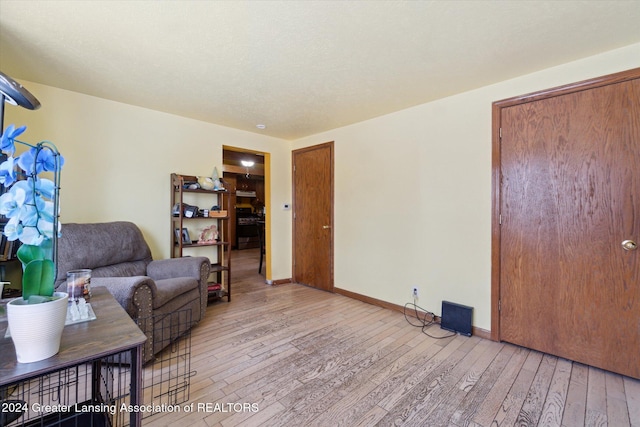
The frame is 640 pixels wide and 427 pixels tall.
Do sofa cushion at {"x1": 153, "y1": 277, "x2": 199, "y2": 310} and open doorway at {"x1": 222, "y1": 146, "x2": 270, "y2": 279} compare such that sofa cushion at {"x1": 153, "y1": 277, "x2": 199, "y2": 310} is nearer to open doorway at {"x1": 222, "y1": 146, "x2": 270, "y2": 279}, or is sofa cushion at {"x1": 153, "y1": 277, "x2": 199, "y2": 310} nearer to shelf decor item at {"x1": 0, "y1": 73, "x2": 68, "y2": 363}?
shelf decor item at {"x1": 0, "y1": 73, "x2": 68, "y2": 363}

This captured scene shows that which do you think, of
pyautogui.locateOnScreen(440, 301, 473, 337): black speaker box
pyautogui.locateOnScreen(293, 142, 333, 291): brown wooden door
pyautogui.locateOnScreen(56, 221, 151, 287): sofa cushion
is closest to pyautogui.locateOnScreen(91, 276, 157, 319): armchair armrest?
pyautogui.locateOnScreen(56, 221, 151, 287): sofa cushion

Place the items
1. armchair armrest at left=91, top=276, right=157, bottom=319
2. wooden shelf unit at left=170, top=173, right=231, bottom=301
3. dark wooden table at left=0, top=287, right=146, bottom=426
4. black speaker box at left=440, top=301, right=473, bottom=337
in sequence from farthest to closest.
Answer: wooden shelf unit at left=170, top=173, right=231, bottom=301 < black speaker box at left=440, top=301, right=473, bottom=337 < armchair armrest at left=91, top=276, right=157, bottom=319 < dark wooden table at left=0, top=287, right=146, bottom=426

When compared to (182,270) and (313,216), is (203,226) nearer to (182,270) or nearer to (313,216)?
(182,270)

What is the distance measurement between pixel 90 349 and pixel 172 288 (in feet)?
5.20

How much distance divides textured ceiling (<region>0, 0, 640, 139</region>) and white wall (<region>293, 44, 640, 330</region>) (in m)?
0.17

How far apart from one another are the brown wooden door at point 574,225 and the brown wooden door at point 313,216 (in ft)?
7.12

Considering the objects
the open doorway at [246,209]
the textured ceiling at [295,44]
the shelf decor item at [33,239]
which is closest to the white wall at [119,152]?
the textured ceiling at [295,44]

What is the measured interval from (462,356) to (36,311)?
2616 mm

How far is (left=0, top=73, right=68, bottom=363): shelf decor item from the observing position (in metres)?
0.79

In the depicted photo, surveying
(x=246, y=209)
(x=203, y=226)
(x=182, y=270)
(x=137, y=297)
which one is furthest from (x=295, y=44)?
(x=246, y=209)

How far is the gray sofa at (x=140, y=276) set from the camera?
79.4 inches

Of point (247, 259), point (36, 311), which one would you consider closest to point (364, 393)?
point (36, 311)

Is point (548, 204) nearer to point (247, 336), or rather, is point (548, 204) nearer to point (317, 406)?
point (317, 406)

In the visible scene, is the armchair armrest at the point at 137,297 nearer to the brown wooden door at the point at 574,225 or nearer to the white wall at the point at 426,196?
the white wall at the point at 426,196
